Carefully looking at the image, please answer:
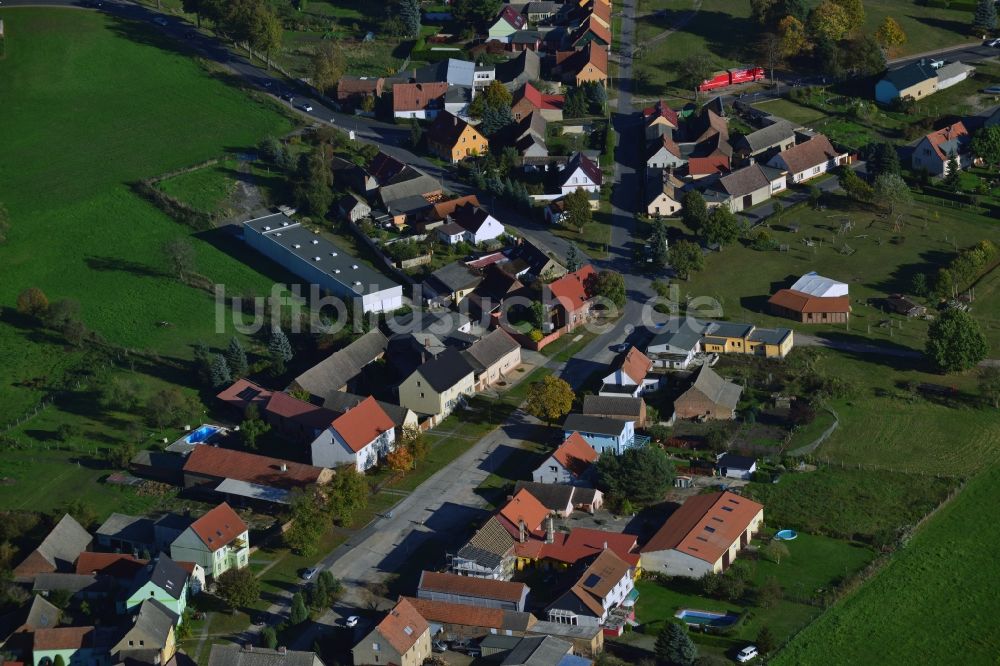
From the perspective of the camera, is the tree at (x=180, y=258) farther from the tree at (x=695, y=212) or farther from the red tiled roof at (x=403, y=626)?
the red tiled roof at (x=403, y=626)

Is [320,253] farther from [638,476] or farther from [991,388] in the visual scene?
[991,388]

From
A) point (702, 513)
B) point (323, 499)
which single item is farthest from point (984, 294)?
point (323, 499)

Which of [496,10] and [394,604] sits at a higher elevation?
[496,10]

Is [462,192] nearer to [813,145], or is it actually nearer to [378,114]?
[378,114]

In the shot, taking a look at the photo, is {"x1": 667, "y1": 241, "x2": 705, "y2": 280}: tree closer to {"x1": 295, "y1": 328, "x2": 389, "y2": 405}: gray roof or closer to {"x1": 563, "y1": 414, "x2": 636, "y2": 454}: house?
{"x1": 563, "y1": 414, "x2": 636, "y2": 454}: house

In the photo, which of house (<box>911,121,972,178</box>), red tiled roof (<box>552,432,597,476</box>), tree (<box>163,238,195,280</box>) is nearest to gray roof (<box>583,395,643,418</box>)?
red tiled roof (<box>552,432,597,476</box>)

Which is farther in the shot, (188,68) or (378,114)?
(188,68)

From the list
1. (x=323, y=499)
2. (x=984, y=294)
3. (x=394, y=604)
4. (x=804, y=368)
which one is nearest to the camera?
(x=394, y=604)
